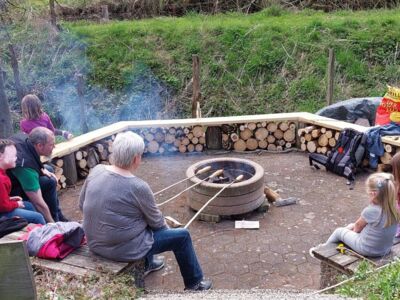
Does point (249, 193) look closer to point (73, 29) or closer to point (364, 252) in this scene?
point (364, 252)

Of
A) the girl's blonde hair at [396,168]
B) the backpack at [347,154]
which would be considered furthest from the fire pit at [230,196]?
the girl's blonde hair at [396,168]

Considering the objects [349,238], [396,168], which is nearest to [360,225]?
[349,238]

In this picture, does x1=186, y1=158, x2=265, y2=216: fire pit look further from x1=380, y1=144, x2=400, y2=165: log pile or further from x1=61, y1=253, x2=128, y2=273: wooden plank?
x1=61, y1=253, x2=128, y2=273: wooden plank

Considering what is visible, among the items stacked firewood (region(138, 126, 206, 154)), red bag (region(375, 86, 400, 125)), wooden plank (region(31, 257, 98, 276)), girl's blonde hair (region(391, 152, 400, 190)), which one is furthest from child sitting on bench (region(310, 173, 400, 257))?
stacked firewood (region(138, 126, 206, 154))

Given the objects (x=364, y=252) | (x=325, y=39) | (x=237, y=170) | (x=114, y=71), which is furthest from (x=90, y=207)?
(x=325, y=39)

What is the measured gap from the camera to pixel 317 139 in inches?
313

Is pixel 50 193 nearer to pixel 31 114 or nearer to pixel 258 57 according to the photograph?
pixel 31 114

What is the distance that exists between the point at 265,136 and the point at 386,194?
4540mm

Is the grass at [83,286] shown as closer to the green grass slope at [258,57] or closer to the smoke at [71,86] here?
the smoke at [71,86]

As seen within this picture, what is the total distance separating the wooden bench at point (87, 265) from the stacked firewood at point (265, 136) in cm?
453

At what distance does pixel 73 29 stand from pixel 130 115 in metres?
3.87

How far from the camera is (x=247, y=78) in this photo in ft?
41.2

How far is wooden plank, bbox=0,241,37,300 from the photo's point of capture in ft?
8.89

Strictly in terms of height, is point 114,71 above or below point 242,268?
above
